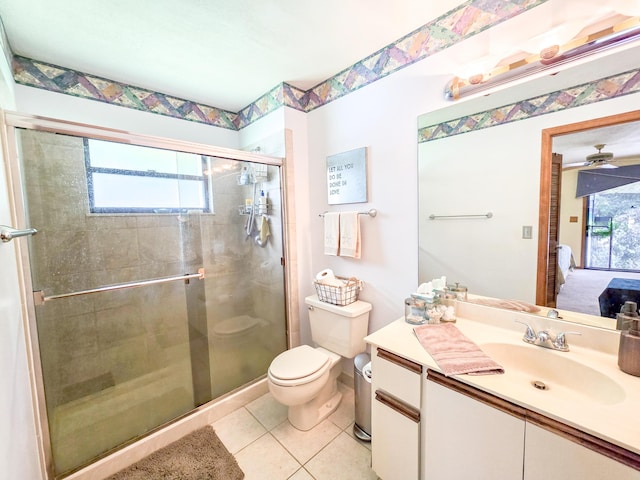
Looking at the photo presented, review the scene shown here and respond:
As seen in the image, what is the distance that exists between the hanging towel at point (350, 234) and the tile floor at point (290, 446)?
3.74ft

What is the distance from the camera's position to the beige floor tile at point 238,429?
1596mm

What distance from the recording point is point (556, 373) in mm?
1030

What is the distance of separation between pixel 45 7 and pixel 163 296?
5.57 ft

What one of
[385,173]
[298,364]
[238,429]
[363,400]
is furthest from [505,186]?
[238,429]

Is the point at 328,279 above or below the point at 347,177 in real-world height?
below

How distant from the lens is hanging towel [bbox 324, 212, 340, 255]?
196 cm

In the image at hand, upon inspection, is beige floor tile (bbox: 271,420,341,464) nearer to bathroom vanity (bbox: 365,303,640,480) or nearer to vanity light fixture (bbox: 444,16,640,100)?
bathroom vanity (bbox: 365,303,640,480)

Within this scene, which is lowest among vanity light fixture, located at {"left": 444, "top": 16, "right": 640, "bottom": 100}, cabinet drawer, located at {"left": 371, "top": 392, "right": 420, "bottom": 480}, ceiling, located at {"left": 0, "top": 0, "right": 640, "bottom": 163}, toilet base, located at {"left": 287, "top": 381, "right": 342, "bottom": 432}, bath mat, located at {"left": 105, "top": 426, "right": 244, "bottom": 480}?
bath mat, located at {"left": 105, "top": 426, "right": 244, "bottom": 480}

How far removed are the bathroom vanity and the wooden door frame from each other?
0.18m

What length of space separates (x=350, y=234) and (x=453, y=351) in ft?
3.33

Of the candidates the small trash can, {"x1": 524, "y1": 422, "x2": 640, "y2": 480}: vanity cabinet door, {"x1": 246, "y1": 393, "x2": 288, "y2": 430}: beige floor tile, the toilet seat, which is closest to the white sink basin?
{"x1": 524, "y1": 422, "x2": 640, "y2": 480}: vanity cabinet door

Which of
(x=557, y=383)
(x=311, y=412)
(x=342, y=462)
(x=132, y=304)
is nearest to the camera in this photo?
(x=557, y=383)

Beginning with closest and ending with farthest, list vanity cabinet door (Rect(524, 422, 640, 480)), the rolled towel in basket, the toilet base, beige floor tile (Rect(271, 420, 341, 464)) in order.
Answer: vanity cabinet door (Rect(524, 422, 640, 480))
beige floor tile (Rect(271, 420, 341, 464))
the toilet base
the rolled towel in basket

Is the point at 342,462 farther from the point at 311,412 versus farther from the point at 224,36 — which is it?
the point at 224,36
